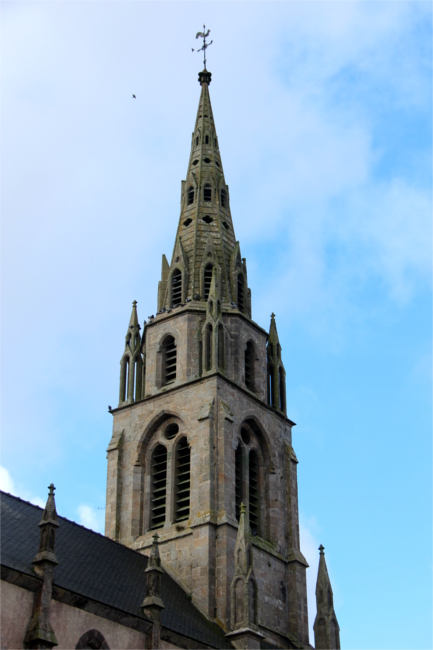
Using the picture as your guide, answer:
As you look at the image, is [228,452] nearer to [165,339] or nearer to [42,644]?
[165,339]

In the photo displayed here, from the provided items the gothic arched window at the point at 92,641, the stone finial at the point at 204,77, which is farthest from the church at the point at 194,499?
the stone finial at the point at 204,77

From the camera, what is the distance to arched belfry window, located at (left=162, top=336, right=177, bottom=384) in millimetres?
47594

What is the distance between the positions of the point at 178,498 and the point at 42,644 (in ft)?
51.6

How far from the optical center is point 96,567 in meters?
35.8

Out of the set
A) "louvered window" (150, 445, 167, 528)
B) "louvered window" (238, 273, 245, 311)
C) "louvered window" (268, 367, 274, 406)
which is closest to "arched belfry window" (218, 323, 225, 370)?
"louvered window" (238, 273, 245, 311)

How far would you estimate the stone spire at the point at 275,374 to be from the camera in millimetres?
49188

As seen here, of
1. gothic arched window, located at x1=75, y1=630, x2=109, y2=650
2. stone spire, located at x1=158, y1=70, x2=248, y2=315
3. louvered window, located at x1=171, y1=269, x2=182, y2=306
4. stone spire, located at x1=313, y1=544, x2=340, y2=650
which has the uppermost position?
stone spire, located at x1=158, y1=70, x2=248, y2=315

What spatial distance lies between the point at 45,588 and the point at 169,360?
19.4 metres

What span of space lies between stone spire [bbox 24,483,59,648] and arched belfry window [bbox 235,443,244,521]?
1366 cm

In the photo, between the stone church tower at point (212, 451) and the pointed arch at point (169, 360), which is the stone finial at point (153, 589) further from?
the pointed arch at point (169, 360)

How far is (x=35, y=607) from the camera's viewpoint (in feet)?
97.0

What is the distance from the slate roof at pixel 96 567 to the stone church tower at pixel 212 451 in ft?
4.71

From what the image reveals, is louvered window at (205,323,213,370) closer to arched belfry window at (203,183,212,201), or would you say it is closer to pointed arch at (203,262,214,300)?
pointed arch at (203,262,214,300)

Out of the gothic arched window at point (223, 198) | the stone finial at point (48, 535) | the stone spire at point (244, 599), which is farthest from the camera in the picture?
the gothic arched window at point (223, 198)
